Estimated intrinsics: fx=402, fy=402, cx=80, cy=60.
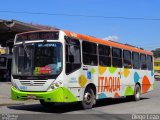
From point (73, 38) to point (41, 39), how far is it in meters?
1.22

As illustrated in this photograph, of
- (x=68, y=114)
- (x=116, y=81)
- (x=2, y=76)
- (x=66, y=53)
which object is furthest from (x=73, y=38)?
(x=2, y=76)

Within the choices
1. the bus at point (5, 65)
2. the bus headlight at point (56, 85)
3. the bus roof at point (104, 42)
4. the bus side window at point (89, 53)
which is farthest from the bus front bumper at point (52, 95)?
the bus at point (5, 65)

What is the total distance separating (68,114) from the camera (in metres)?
14.0

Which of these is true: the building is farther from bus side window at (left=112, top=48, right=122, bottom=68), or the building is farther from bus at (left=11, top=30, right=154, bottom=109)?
bus at (left=11, top=30, right=154, bottom=109)

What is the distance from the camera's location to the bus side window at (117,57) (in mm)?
18578

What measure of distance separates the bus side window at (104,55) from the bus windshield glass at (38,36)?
306 centimetres

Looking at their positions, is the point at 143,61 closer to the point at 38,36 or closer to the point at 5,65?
the point at 38,36

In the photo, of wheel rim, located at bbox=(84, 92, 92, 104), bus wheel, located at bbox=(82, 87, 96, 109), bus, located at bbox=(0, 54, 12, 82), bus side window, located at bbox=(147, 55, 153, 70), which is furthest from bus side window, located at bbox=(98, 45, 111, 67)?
bus, located at bbox=(0, 54, 12, 82)

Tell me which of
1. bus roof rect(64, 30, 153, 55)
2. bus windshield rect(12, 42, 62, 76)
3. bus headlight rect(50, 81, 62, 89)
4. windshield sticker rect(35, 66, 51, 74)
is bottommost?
bus headlight rect(50, 81, 62, 89)

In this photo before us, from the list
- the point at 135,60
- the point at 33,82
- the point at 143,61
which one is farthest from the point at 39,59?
the point at 143,61

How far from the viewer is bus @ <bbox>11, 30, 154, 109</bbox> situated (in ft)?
46.8

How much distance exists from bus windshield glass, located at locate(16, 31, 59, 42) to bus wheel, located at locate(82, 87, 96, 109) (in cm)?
271

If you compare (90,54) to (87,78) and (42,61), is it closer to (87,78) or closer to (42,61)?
(87,78)

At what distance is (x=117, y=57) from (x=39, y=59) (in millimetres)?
5449
